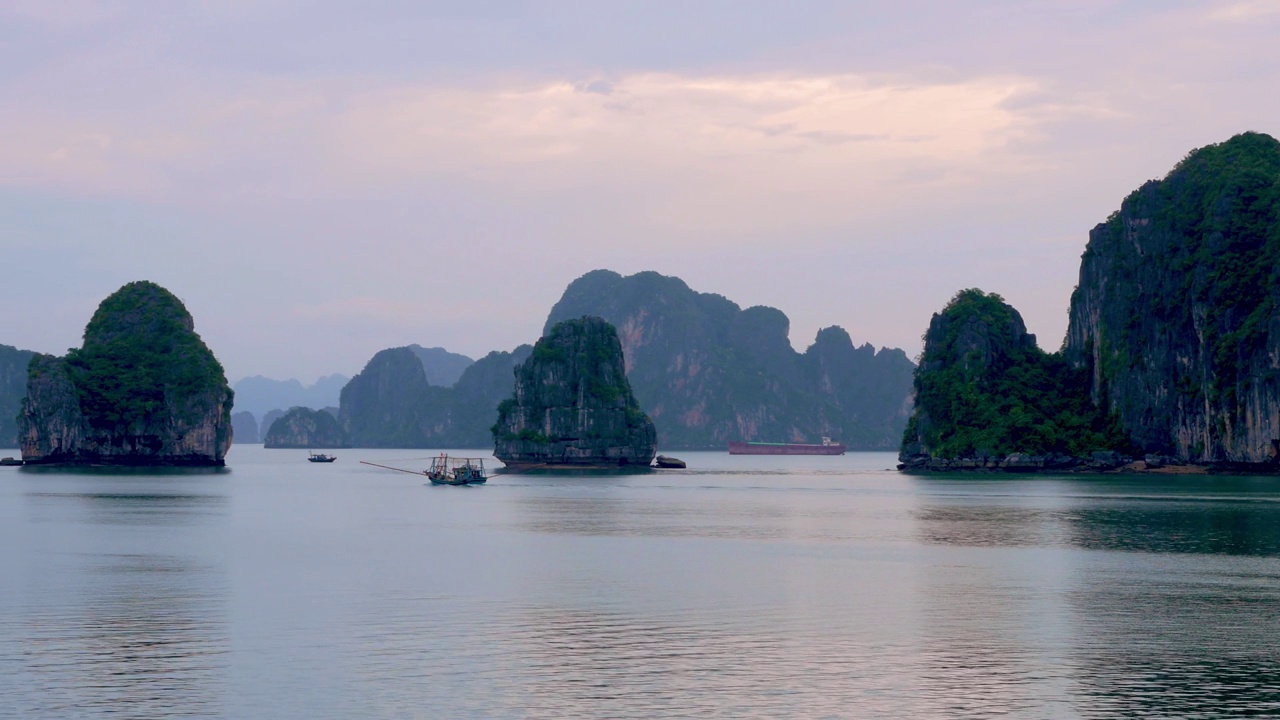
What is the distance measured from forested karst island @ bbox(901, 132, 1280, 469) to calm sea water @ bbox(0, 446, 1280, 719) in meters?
82.5

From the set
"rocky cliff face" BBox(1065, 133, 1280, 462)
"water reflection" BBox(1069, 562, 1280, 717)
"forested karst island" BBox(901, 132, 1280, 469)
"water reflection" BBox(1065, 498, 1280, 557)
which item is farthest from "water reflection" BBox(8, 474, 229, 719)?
"forested karst island" BBox(901, 132, 1280, 469)

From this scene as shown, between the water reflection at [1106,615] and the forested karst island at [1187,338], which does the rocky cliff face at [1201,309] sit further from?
the water reflection at [1106,615]

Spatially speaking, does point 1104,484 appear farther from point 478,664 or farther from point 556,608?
point 478,664

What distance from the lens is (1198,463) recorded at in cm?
17950

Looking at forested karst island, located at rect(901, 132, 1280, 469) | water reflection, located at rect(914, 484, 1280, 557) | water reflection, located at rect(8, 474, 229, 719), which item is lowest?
water reflection, located at rect(8, 474, 229, 719)

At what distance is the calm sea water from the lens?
101 ft

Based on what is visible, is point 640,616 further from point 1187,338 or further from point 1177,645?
point 1187,338

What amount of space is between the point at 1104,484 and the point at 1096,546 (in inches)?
3465

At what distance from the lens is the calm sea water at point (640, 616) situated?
3086 centimetres

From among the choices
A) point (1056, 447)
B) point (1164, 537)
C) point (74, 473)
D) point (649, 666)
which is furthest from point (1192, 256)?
point (649, 666)

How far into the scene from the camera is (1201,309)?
17762 centimetres

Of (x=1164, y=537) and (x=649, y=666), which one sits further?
(x=1164, y=537)

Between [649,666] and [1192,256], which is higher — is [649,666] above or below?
below

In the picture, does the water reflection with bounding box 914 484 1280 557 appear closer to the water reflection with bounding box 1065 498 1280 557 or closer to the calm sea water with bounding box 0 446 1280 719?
the water reflection with bounding box 1065 498 1280 557
